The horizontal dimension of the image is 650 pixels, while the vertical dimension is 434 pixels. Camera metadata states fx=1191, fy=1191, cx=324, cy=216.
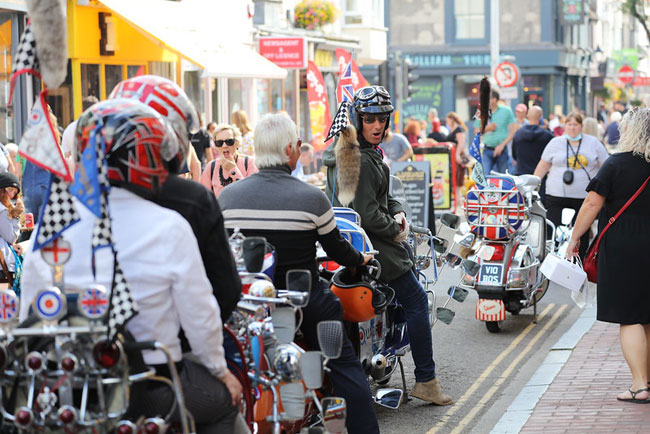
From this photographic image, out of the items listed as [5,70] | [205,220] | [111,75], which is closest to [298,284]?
[205,220]

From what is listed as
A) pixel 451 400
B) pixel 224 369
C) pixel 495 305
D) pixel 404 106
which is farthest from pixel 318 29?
pixel 224 369

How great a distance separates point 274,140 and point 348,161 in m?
1.32

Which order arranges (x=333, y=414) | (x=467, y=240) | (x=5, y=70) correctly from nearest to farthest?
(x=333, y=414)
(x=467, y=240)
(x=5, y=70)

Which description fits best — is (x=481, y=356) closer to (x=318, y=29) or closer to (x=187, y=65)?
(x=187, y=65)

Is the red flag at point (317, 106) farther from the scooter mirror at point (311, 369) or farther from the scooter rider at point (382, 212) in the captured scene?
the scooter mirror at point (311, 369)

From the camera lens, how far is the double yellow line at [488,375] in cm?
747

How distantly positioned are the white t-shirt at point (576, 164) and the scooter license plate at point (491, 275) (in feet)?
8.95

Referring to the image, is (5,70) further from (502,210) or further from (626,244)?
(626,244)

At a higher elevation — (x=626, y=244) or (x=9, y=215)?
(x=9, y=215)

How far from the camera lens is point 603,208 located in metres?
7.69

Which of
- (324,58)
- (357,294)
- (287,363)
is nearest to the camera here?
(287,363)

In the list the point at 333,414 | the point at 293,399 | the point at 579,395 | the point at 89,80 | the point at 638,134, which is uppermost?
the point at 89,80

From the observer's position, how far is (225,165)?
1059 cm

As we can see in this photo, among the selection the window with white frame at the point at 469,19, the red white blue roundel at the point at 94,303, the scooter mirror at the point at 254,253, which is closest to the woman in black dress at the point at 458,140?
the scooter mirror at the point at 254,253
